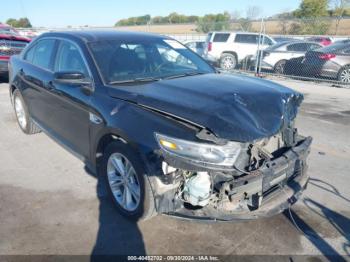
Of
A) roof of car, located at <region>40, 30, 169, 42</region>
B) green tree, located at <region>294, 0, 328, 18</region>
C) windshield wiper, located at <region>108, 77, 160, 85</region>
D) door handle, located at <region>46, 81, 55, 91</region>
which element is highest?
green tree, located at <region>294, 0, 328, 18</region>

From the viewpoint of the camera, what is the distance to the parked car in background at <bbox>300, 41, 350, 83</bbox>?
10.7m

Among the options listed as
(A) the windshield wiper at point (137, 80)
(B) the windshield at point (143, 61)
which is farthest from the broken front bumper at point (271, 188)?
(B) the windshield at point (143, 61)

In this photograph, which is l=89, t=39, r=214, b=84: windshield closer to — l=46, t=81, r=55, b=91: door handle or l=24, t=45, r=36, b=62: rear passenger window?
l=46, t=81, r=55, b=91: door handle

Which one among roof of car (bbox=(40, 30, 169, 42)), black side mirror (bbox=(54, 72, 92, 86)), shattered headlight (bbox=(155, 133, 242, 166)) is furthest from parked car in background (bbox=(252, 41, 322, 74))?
shattered headlight (bbox=(155, 133, 242, 166))

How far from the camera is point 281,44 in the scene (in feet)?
43.7

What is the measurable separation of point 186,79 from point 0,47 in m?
8.63

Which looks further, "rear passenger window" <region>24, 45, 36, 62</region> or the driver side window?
"rear passenger window" <region>24, 45, 36, 62</region>

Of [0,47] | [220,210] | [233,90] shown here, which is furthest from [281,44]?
[220,210]

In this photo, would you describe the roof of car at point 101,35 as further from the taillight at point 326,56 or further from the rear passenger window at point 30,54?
the taillight at point 326,56

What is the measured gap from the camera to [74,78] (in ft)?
11.0

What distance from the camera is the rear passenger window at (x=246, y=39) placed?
15156mm

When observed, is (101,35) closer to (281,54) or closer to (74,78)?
(74,78)

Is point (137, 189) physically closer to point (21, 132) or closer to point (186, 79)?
point (186, 79)

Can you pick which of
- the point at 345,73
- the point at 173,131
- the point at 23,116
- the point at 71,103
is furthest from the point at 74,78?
the point at 345,73
